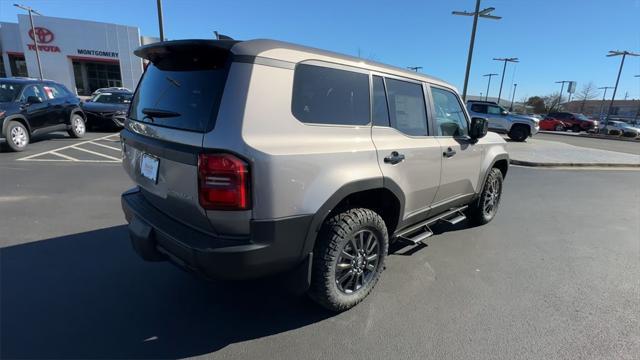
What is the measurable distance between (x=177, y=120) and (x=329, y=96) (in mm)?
1014

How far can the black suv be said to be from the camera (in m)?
7.93

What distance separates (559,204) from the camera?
19.6ft

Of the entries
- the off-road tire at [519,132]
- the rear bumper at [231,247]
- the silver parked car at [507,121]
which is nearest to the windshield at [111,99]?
the rear bumper at [231,247]

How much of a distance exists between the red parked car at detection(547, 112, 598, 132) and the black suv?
36166 millimetres

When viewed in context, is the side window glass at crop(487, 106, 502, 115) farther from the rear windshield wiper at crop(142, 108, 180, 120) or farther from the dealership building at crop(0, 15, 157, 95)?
the dealership building at crop(0, 15, 157, 95)

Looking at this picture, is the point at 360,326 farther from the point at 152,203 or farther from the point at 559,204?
the point at 559,204

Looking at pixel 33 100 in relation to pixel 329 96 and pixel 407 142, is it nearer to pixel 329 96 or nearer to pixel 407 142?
pixel 329 96

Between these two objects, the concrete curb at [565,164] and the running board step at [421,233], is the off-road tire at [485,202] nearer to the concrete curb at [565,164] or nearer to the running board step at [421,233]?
the running board step at [421,233]

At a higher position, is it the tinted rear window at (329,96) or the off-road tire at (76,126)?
the tinted rear window at (329,96)

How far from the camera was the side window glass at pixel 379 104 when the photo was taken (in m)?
2.64

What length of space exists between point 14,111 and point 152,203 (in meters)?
8.24

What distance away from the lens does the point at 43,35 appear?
108 ft

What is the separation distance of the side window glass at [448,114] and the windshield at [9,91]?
983cm

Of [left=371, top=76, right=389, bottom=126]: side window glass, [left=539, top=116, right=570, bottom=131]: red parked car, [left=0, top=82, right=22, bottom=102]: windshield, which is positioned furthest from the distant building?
[left=0, top=82, right=22, bottom=102]: windshield
